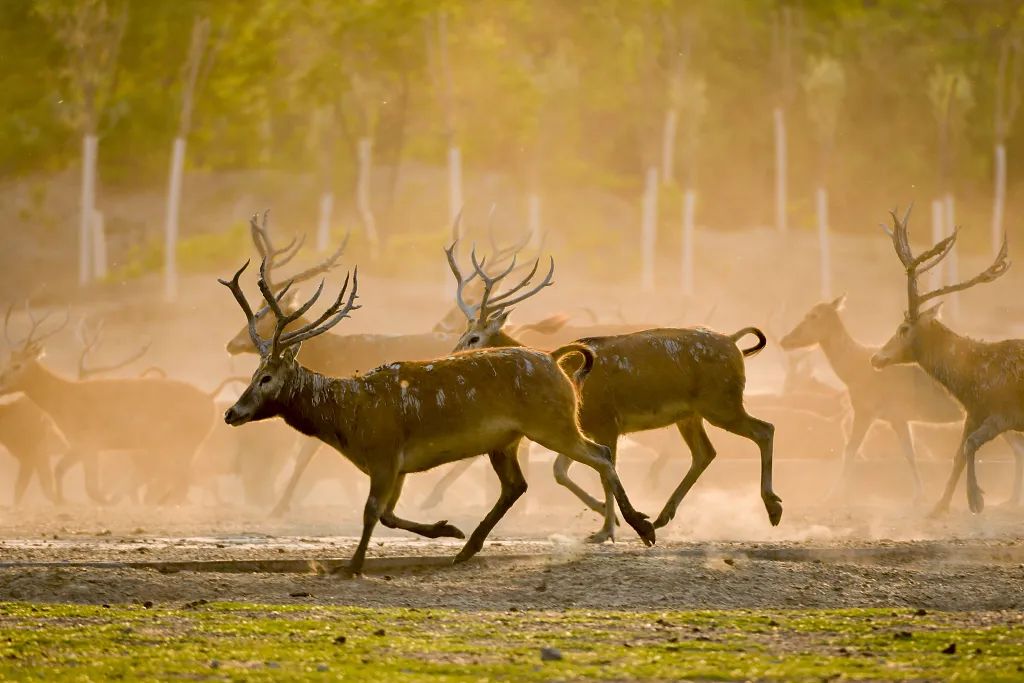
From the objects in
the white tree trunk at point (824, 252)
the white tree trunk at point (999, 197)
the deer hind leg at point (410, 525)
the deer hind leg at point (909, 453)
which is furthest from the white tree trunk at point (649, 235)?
the deer hind leg at point (410, 525)

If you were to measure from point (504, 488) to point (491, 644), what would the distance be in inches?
145

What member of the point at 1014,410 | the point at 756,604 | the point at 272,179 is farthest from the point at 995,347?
the point at 272,179

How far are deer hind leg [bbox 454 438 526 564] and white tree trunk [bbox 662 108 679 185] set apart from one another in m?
37.1

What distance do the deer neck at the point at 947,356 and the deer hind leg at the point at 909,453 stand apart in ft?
6.09

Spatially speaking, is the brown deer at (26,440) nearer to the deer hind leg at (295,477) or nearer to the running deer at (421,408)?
the deer hind leg at (295,477)

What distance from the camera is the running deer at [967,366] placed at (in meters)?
17.0

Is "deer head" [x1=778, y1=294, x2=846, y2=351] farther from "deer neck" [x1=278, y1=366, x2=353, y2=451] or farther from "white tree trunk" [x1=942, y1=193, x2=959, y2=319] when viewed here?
"white tree trunk" [x1=942, y1=193, x2=959, y2=319]

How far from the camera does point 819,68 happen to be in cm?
4725

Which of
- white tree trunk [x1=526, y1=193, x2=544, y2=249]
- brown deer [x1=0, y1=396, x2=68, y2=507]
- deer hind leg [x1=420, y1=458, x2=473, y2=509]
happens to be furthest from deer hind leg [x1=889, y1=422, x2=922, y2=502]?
white tree trunk [x1=526, y1=193, x2=544, y2=249]

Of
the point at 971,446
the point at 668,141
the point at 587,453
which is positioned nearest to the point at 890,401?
the point at 971,446

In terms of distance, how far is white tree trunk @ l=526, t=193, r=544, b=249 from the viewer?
43.8 metres

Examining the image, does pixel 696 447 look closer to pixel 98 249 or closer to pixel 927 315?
pixel 927 315

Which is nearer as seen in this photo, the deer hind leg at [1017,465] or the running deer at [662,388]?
the running deer at [662,388]

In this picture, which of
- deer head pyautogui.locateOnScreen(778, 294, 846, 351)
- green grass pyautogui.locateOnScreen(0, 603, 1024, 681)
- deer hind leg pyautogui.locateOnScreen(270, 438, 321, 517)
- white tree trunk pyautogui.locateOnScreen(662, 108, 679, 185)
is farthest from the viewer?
white tree trunk pyautogui.locateOnScreen(662, 108, 679, 185)
